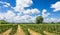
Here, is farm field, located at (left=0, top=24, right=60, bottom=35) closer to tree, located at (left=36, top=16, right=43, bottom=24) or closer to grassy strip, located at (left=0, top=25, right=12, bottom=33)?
grassy strip, located at (left=0, top=25, right=12, bottom=33)

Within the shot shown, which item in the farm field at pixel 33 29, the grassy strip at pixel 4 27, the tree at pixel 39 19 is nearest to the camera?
the tree at pixel 39 19

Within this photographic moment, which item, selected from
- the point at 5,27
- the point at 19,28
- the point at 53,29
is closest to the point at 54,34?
the point at 53,29

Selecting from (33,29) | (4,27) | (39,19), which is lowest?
(33,29)

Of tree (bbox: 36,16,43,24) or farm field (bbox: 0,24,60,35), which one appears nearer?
tree (bbox: 36,16,43,24)

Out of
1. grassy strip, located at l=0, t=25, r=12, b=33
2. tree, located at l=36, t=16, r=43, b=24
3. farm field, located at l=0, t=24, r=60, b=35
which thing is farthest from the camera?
grassy strip, located at l=0, t=25, r=12, b=33

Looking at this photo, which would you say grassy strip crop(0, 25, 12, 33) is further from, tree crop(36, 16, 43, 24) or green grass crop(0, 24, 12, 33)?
tree crop(36, 16, 43, 24)

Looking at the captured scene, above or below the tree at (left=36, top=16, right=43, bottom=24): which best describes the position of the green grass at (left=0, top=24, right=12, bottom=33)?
below

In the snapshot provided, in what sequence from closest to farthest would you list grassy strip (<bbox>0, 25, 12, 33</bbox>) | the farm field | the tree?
the tree < the farm field < grassy strip (<bbox>0, 25, 12, 33</bbox>)

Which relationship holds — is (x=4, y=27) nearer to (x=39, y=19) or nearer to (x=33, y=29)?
(x=33, y=29)

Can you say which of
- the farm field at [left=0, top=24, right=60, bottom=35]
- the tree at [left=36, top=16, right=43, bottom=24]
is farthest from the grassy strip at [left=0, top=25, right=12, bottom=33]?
the tree at [left=36, top=16, right=43, bottom=24]

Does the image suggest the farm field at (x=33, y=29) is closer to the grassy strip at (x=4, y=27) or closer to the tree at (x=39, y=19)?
the grassy strip at (x=4, y=27)

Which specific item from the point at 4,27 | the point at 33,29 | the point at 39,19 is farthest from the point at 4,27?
the point at 39,19

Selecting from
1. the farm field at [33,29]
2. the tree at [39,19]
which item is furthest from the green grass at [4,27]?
the tree at [39,19]

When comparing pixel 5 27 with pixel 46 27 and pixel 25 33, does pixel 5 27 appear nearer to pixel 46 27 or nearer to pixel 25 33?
pixel 25 33
